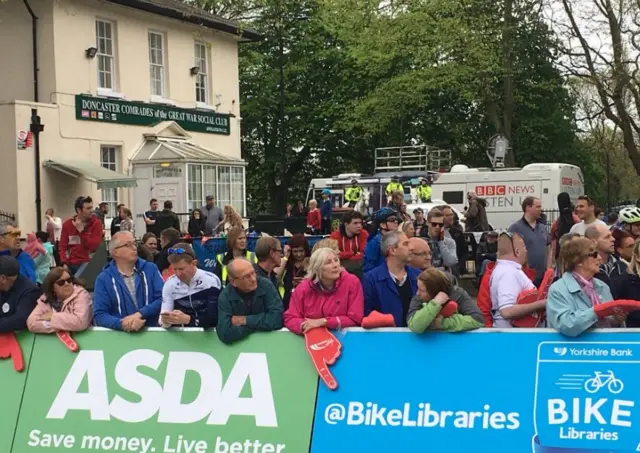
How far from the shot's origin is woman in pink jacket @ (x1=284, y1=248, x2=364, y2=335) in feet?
20.1

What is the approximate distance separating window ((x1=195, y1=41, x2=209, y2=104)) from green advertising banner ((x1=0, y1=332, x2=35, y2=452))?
2406cm

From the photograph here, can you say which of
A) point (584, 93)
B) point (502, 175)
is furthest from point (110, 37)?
point (584, 93)

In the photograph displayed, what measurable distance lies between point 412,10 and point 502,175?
11.4 metres

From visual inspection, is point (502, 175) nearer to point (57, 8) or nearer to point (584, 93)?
point (57, 8)

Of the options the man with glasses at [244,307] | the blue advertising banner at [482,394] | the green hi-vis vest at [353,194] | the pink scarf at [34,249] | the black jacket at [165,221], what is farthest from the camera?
the green hi-vis vest at [353,194]

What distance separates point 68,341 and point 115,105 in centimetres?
→ 2055

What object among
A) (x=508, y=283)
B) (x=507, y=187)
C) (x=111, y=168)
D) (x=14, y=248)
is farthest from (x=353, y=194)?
(x=508, y=283)

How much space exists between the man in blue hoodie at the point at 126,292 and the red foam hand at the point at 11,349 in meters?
0.69

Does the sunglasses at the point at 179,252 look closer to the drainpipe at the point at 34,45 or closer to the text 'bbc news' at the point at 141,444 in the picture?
the text 'bbc news' at the point at 141,444

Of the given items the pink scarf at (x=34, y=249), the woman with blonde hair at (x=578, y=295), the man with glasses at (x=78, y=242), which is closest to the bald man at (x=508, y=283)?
the woman with blonde hair at (x=578, y=295)

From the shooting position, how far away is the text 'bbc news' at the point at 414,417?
5.39 m

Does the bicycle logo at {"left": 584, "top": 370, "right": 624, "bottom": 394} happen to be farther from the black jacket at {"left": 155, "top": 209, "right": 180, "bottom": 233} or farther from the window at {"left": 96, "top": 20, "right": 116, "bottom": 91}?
the window at {"left": 96, "top": 20, "right": 116, "bottom": 91}

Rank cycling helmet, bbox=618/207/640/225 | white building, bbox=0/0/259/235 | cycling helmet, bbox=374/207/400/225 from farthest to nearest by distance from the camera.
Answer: white building, bbox=0/0/259/235
cycling helmet, bbox=374/207/400/225
cycling helmet, bbox=618/207/640/225

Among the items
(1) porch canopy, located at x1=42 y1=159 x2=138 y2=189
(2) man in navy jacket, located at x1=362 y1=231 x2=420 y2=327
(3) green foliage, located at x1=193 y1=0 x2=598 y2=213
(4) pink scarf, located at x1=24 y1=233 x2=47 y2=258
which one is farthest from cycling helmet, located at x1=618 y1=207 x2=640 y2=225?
(3) green foliage, located at x1=193 y1=0 x2=598 y2=213
